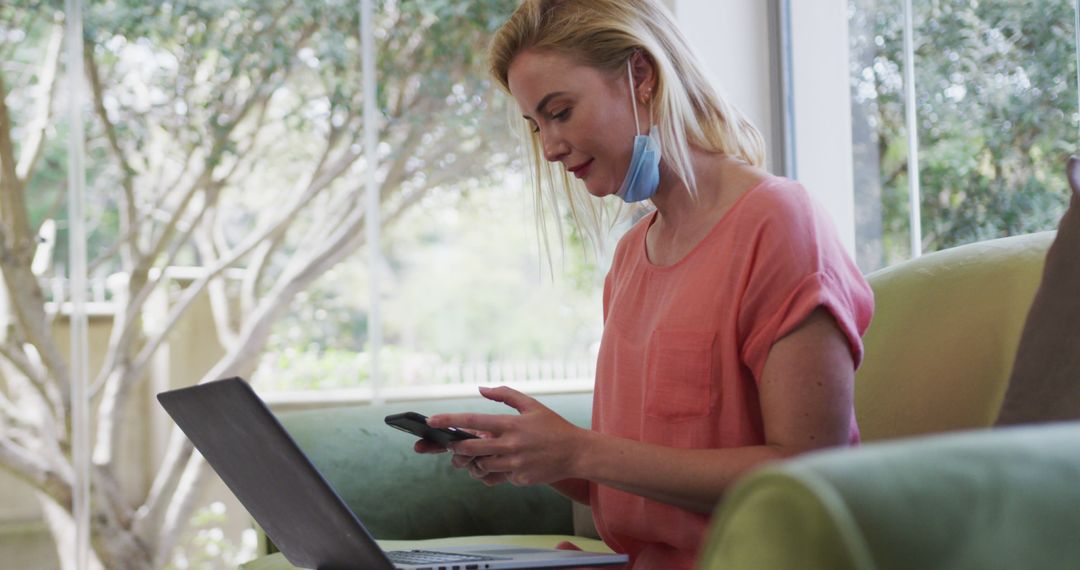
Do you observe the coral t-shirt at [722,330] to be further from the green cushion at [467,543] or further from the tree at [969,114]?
the tree at [969,114]

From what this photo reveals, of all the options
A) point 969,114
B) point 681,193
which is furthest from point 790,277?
point 969,114

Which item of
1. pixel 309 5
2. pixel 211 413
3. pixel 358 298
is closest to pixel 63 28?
pixel 309 5

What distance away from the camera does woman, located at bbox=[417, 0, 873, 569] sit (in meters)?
1.19

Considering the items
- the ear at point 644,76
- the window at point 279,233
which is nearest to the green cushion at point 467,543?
the ear at point 644,76

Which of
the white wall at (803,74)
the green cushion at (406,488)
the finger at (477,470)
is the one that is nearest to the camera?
the finger at (477,470)

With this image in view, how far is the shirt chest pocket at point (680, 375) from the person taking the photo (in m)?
1.30

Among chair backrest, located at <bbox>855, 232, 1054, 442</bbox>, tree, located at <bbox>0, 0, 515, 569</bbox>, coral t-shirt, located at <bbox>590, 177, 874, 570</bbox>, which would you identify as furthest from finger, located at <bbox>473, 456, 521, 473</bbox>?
tree, located at <bbox>0, 0, 515, 569</bbox>

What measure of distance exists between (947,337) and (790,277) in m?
0.36

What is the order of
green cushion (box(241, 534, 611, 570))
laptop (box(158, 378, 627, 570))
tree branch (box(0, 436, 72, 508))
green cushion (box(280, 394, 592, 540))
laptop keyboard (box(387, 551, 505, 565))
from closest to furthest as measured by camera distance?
laptop (box(158, 378, 627, 570)) < laptop keyboard (box(387, 551, 505, 565)) < green cushion (box(241, 534, 611, 570)) < green cushion (box(280, 394, 592, 540)) < tree branch (box(0, 436, 72, 508))

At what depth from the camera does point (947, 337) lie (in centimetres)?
147

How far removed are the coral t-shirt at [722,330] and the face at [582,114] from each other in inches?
6.3

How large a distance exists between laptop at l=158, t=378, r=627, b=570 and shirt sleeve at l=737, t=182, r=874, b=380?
0.96ft

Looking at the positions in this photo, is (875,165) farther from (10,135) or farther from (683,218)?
(10,135)

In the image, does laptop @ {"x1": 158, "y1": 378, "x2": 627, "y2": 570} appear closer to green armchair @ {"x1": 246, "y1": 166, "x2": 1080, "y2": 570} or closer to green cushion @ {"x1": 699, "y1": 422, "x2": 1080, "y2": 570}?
green armchair @ {"x1": 246, "y1": 166, "x2": 1080, "y2": 570}
